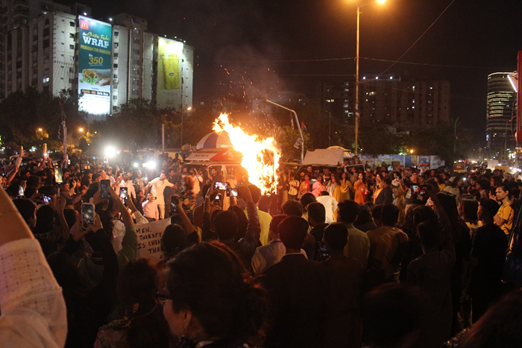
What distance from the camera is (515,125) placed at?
821 cm

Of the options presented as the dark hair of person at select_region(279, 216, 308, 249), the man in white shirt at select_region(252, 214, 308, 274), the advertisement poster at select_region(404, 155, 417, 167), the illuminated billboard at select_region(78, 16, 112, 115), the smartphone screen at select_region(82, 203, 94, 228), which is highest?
the illuminated billboard at select_region(78, 16, 112, 115)

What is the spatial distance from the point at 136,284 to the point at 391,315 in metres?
1.64

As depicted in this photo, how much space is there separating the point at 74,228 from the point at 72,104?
55.3 m

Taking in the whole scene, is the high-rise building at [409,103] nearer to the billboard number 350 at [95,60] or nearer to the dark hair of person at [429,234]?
the billboard number 350 at [95,60]

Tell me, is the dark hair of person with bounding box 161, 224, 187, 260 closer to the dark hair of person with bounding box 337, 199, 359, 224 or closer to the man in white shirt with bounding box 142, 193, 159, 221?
the dark hair of person with bounding box 337, 199, 359, 224

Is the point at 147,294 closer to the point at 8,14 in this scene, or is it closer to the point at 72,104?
the point at 72,104

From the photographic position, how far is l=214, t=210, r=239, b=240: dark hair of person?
4.36 meters

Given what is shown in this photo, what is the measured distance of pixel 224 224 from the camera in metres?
4.36

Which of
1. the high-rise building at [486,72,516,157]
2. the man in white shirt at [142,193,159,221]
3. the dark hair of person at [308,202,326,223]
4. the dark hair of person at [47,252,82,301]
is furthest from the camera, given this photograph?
the high-rise building at [486,72,516,157]

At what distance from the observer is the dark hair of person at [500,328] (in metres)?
1.39

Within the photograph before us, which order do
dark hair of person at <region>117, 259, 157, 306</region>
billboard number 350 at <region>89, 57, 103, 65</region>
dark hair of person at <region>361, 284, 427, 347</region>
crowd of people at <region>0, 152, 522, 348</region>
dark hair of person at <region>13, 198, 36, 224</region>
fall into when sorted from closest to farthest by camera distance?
crowd of people at <region>0, 152, 522, 348</region> → dark hair of person at <region>361, 284, 427, 347</region> → dark hair of person at <region>117, 259, 157, 306</region> → dark hair of person at <region>13, 198, 36, 224</region> → billboard number 350 at <region>89, 57, 103, 65</region>

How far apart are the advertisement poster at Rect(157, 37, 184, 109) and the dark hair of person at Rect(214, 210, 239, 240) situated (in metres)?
100

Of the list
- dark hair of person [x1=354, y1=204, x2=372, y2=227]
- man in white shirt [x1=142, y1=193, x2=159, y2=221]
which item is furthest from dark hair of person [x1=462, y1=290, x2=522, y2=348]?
man in white shirt [x1=142, y1=193, x2=159, y2=221]

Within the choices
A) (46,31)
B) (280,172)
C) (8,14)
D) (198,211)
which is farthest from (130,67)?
(198,211)
